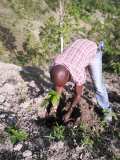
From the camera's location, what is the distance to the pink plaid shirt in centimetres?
520

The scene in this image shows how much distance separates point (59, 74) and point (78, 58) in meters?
0.42

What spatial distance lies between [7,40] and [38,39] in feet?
2.23

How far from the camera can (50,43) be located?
8.55 m

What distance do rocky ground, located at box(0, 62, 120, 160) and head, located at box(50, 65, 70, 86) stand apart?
78 cm

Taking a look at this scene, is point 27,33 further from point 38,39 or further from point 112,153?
point 112,153

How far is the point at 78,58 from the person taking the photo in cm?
529

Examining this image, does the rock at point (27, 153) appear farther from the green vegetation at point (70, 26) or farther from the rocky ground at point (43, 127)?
the green vegetation at point (70, 26)

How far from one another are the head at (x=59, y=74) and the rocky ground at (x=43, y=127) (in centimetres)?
78

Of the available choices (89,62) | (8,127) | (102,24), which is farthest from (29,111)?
(102,24)

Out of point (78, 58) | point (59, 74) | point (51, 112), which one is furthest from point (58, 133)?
point (78, 58)

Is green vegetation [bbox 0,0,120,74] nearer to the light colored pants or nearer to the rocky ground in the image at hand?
the rocky ground

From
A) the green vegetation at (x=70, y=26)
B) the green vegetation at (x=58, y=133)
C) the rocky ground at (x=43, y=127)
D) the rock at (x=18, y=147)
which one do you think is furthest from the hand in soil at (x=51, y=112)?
the green vegetation at (x=70, y=26)

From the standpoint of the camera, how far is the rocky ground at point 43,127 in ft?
16.8

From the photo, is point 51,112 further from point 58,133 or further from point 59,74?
point 59,74
